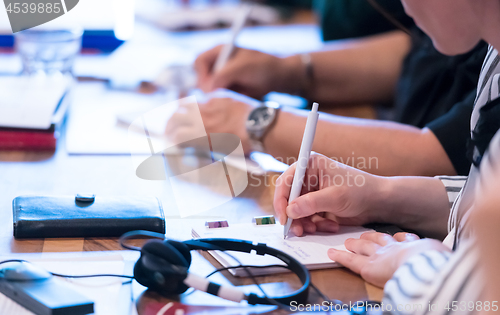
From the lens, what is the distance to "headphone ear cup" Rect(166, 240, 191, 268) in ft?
1.94

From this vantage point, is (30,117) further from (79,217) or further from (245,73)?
(245,73)

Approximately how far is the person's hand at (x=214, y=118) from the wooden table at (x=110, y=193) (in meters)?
0.08

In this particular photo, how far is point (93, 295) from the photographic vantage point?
566 millimetres

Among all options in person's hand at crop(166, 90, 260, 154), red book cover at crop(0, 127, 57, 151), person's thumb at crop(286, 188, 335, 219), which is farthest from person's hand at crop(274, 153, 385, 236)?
red book cover at crop(0, 127, 57, 151)

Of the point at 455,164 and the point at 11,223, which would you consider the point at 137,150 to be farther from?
the point at 455,164

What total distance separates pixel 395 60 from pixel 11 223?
1103 millimetres

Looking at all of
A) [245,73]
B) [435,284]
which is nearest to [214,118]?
[245,73]

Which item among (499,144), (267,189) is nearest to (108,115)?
(267,189)

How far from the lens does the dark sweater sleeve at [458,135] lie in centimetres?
96

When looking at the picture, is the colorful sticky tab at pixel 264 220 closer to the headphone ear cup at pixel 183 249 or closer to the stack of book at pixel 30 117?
the headphone ear cup at pixel 183 249

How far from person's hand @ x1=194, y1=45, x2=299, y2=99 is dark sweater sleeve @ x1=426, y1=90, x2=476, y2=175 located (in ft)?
1.71

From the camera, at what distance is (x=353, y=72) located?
4.75 feet

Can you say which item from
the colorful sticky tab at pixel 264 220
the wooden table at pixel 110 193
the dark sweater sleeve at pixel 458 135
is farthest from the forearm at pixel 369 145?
the colorful sticky tab at pixel 264 220

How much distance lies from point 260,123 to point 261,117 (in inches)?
0.7
